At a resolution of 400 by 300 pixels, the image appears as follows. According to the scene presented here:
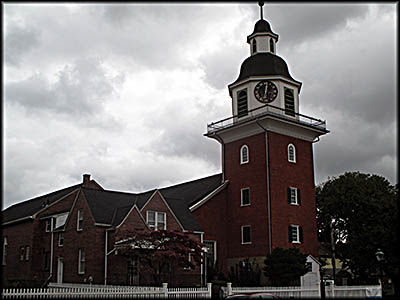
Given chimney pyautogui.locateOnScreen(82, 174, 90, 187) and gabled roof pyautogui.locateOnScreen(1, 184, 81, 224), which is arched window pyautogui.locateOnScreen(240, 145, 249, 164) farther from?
gabled roof pyautogui.locateOnScreen(1, 184, 81, 224)

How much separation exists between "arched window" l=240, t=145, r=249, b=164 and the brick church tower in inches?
3.1

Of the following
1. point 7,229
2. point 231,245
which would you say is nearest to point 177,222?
point 231,245

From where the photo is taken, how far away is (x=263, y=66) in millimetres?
43062

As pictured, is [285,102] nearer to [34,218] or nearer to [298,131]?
[298,131]

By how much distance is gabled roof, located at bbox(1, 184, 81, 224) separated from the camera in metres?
48.8

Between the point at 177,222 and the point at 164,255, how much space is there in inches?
291

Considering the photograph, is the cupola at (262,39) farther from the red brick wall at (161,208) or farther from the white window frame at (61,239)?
the white window frame at (61,239)

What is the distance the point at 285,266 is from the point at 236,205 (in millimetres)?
8436

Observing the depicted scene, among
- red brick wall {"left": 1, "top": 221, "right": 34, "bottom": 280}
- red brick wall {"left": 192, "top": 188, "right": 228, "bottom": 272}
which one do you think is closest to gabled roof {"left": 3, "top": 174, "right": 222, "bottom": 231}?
red brick wall {"left": 192, "top": 188, "right": 228, "bottom": 272}

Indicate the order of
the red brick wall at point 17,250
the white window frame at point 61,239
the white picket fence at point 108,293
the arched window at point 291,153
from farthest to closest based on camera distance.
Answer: the red brick wall at point 17,250, the arched window at point 291,153, the white window frame at point 61,239, the white picket fence at point 108,293

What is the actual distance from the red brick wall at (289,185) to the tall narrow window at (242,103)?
3.20 metres

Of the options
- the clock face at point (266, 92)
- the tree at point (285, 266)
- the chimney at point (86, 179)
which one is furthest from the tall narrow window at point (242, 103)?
the chimney at point (86, 179)

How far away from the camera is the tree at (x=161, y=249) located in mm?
31734

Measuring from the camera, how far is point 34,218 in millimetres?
45688
